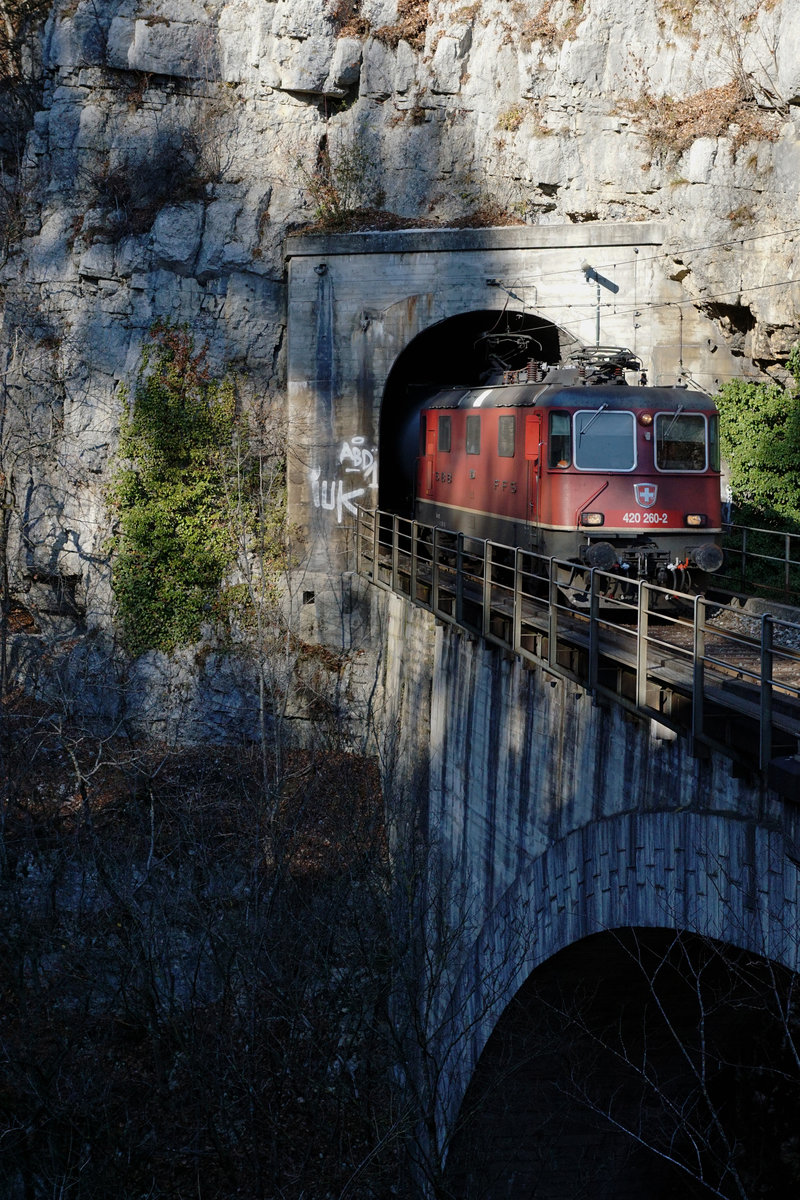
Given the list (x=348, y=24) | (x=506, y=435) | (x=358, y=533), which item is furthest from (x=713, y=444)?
(x=348, y=24)

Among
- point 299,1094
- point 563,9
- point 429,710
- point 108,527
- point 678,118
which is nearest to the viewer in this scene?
point 299,1094

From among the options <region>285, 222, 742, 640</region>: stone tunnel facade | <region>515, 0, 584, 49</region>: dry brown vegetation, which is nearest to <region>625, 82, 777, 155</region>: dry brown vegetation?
<region>285, 222, 742, 640</region>: stone tunnel facade

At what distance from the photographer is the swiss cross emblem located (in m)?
15.0

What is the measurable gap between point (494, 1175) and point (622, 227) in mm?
15599

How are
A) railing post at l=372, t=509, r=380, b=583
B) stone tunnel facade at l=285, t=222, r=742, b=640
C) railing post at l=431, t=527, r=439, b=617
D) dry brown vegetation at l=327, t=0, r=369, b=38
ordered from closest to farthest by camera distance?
railing post at l=431, t=527, r=439, b=617, stone tunnel facade at l=285, t=222, r=742, b=640, railing post at l=372, t=509, r=380, b=583, dry brown vegetation at l=327, t=0, r=369, b=38

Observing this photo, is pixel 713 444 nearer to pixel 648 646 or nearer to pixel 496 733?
pixel 648 646

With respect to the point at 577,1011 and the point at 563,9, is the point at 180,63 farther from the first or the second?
the point at 577,1011

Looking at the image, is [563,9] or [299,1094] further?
[563,9]

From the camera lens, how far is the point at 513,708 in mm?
13102

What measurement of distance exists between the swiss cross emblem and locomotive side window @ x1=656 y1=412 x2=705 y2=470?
309mm

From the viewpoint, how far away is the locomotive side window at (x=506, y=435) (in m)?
16.4

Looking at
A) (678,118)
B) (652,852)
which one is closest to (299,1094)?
(652,852)

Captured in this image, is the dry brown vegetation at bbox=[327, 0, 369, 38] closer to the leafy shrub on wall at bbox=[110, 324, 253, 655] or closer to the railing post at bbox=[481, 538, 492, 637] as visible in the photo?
the leafy shrub on wall at bbox=[110, 324, 253, 655]

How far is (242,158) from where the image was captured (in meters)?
24.1
